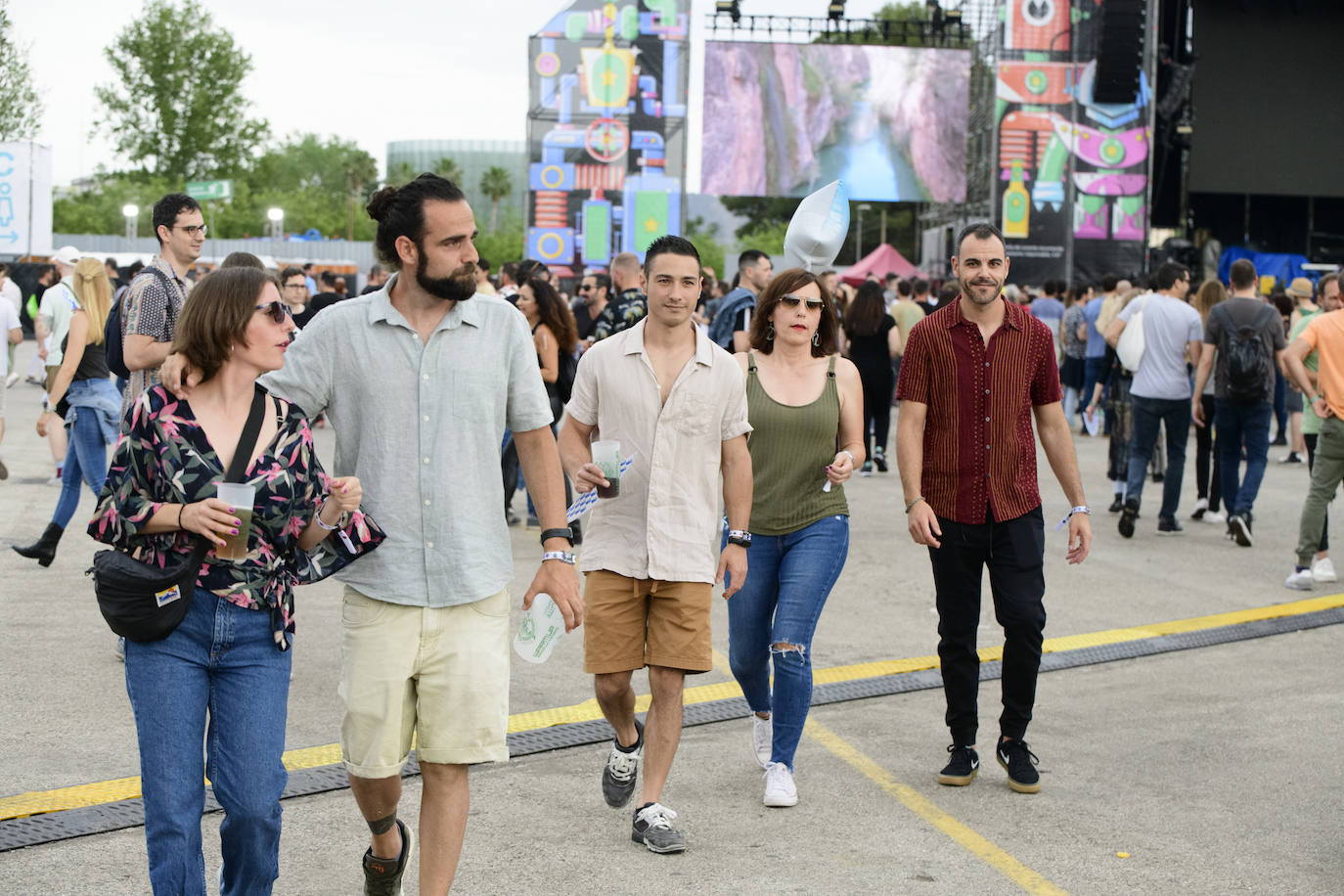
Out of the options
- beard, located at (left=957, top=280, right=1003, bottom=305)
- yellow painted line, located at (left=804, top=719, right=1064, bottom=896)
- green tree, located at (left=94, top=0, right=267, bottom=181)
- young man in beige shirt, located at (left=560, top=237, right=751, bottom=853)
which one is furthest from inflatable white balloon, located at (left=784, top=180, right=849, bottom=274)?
green tree, located at (left=94, top=0, right=267, bottom=181)

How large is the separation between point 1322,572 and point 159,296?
713 cm

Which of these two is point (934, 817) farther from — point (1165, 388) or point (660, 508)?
point (1165, 388)

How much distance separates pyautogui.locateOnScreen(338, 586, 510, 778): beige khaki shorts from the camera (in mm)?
3639

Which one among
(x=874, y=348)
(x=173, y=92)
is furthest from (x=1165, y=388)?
(x=173, y=92)

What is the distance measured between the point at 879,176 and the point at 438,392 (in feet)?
103

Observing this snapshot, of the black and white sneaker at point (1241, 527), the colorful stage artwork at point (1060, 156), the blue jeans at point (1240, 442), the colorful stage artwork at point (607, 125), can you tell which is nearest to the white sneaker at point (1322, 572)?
the blue jeans at point (1240, 442)

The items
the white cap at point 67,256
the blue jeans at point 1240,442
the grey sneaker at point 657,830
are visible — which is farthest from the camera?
the white cap at point 67,256

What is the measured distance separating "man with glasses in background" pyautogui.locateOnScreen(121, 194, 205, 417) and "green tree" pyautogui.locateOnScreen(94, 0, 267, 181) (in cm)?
6570

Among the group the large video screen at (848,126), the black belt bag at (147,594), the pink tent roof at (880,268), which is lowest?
the black belt bag at (147,594)

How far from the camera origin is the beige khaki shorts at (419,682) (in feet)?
11.9

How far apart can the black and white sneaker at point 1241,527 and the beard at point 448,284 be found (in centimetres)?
841

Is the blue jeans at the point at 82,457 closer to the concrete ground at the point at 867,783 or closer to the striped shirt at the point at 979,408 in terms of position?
the concrete ground at the point at 867,783

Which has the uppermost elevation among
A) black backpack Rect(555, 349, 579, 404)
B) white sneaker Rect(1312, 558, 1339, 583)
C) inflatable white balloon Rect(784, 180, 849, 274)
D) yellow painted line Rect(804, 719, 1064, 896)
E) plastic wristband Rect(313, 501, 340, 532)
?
inflatable white balloon Rect(784, 180, 849, 274)

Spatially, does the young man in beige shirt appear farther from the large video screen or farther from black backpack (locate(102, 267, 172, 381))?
the large video screen
